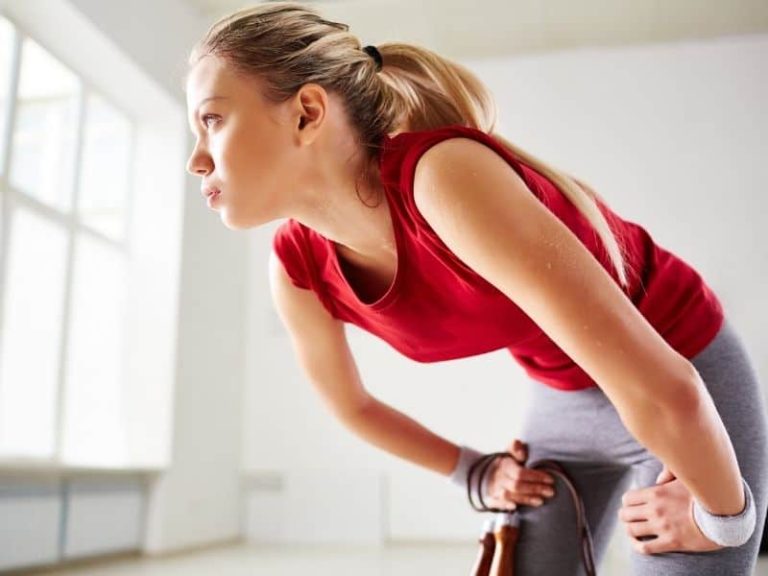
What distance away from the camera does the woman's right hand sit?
1.20 metres

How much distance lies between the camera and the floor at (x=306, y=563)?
2748 mm

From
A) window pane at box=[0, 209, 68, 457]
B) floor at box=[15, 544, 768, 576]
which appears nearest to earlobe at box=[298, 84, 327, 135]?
floor at box=[15, 544, 768, 576]

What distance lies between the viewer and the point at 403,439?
133 centimetres

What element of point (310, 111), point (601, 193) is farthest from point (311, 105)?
point (601, 193)

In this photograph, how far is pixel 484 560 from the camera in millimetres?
1190

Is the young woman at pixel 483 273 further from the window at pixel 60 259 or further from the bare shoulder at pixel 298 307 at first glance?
the window at pixel 60 259

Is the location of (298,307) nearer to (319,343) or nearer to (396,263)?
(319,343)

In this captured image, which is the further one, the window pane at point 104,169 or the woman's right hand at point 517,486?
the window pane at point 104,169

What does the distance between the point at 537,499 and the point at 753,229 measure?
337 cm

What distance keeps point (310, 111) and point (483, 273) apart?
0.30m

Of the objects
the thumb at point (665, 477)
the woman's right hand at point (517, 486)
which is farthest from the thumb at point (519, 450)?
the thumb at point (665, 477)

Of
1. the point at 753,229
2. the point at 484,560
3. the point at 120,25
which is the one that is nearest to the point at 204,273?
the point at 120,25

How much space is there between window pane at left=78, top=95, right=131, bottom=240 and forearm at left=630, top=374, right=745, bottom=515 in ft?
9.88

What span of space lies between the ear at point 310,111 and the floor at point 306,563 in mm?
1994
